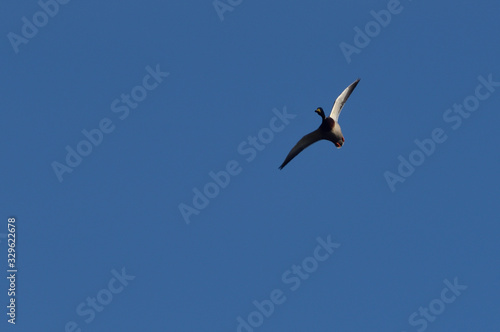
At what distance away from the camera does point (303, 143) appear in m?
42.2

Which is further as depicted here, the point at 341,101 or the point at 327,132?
the point at 341,101

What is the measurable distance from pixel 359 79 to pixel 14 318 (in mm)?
18656

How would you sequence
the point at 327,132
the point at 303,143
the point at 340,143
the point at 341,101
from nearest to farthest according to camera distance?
the point at 327,132
the point at 340,143
the point at 303,143
the point at 341,101

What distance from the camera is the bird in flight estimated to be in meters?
41.3

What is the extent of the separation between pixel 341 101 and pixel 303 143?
2.58 m

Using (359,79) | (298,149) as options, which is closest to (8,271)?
(298,149)

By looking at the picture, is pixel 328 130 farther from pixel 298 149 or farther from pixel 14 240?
pixel 14 240

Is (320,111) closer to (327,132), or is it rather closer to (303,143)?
(327,132)

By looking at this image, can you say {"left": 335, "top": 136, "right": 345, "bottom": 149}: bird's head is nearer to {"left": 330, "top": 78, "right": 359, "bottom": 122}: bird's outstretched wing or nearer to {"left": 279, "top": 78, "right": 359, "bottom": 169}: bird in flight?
{"left": 279, "top": 78, "right": 359, "bottom": 169}: bird in flight

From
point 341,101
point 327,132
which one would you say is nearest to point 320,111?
point 327,132

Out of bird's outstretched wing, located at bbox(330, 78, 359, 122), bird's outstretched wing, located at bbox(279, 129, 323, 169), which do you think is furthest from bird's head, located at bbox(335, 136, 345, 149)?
bird's outstretched wing, located at bbox(330, 78, 359, 122)

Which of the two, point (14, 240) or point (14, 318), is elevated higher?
point (14, 240)

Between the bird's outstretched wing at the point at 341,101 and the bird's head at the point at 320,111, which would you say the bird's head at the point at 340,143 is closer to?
the bird's outstretched wing at the point at 341,101

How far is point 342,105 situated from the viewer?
141 feet
